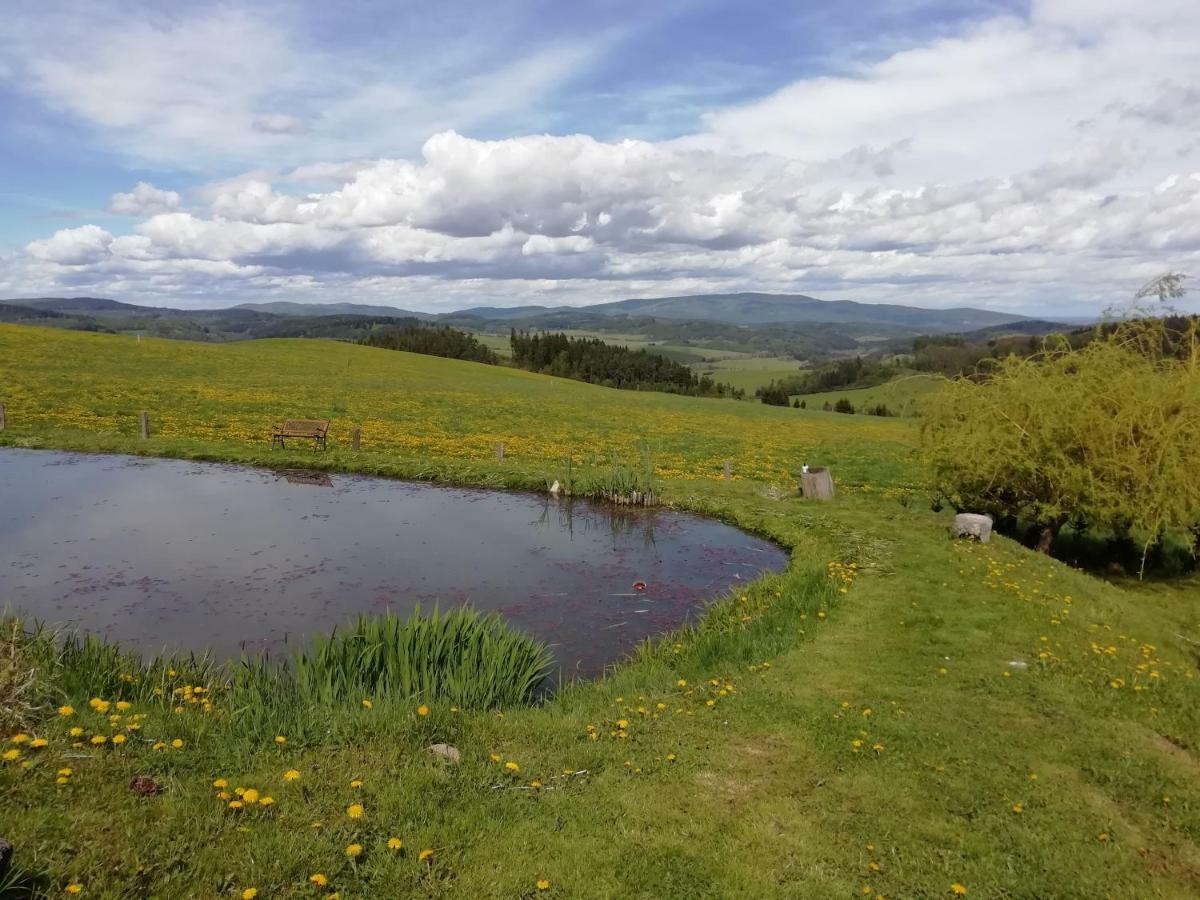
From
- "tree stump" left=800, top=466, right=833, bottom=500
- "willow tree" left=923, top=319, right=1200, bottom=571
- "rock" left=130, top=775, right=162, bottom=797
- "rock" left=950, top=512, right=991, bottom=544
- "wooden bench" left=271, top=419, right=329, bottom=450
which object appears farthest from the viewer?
"wooden bench" left=271, top=419, right=329, bottom=450

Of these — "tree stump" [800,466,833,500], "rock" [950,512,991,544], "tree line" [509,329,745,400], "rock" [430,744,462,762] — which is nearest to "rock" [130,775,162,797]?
"rock" [430,744,462,762]

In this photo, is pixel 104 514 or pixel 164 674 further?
pixel 104 514

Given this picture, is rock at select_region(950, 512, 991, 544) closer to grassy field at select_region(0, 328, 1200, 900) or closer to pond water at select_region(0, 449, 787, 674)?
grassy field at select_region(0, 328, 1200, 900)

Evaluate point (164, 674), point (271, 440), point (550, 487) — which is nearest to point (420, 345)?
point (271, 440)

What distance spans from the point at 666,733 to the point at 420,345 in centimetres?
11506

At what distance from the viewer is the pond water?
1159 centimetres

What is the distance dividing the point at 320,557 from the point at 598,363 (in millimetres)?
110925

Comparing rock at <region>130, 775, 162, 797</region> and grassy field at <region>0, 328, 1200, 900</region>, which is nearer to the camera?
grassy field at <region>0, 328, 1200, 900</region>

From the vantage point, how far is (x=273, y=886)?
4953 millimetres

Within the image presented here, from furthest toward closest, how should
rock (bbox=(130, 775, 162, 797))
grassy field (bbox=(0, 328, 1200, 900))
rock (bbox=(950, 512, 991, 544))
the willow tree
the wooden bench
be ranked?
Result: the wooden bench
rock (bbox=(950, 512, 991, 544))
the willow tree
rock (bbox=(130, 775, 162, 797))
grassy field (bbox=(0, 328, 1200, 900))

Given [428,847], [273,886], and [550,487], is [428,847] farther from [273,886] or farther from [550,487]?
[550,487]

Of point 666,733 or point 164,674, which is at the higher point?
point 164,674

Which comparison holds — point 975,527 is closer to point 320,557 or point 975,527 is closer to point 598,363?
point 320,557

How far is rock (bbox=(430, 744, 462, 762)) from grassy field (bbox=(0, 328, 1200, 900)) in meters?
0.16
